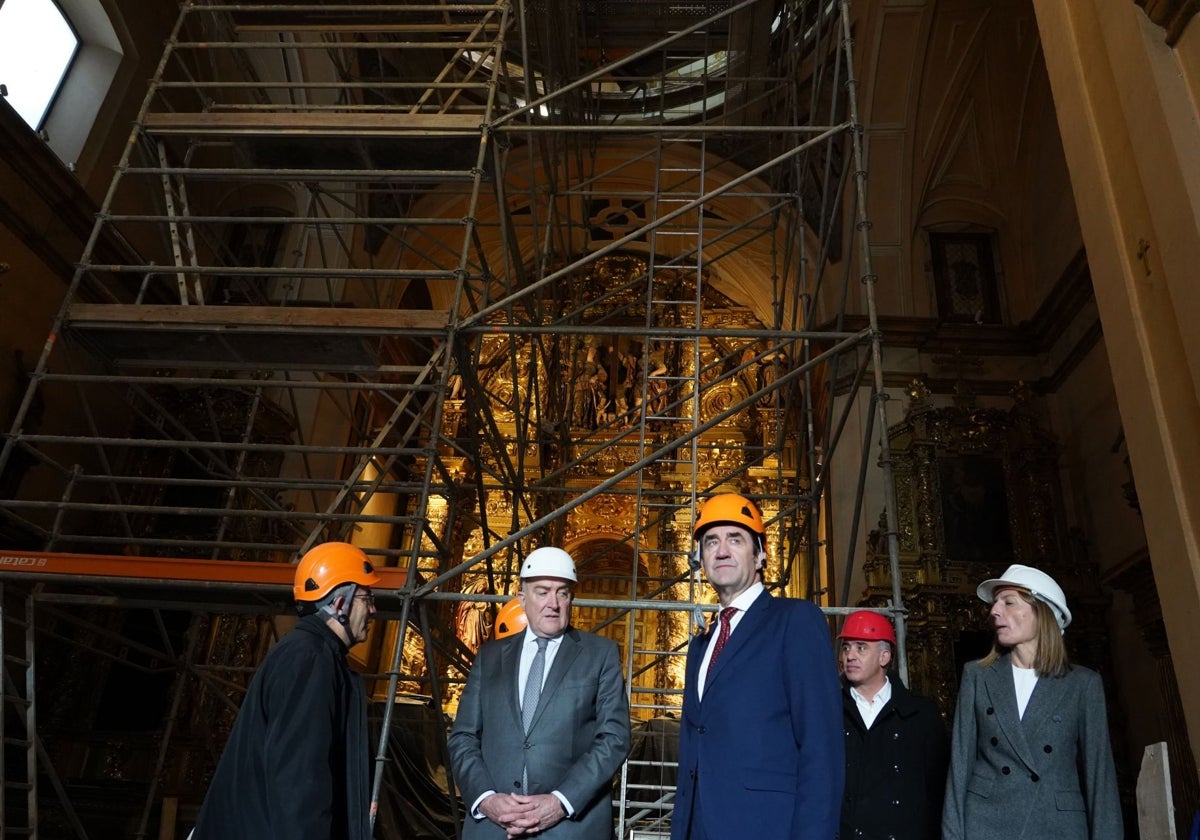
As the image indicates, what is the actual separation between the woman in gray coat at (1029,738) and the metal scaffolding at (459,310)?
1.39 metres

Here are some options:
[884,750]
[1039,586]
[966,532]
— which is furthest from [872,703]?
[966,532]

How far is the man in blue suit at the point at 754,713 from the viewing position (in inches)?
98.0

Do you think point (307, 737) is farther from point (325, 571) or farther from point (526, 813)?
point (526, 813)

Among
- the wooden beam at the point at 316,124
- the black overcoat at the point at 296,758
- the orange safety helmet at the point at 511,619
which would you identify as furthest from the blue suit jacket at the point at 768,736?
the wooden beam at the point at 316,124

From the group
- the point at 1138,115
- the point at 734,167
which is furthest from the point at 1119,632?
the point at 734,167

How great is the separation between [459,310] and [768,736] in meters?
3.27

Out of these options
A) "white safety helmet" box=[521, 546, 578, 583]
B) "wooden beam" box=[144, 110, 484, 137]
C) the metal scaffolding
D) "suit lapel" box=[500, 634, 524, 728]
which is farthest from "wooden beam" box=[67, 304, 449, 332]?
"suit lapel" box=[500, 634, 524, 728]

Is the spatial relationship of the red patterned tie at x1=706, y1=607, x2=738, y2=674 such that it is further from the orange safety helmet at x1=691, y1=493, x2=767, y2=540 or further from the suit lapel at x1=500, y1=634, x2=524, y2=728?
the suit lapel at x1=500, y1=634, x2=524, y2=728

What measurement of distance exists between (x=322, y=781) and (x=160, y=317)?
3560 mm

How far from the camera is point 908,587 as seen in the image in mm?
9953

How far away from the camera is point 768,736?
2.61 metres

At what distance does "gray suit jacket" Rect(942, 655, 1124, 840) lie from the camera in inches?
110

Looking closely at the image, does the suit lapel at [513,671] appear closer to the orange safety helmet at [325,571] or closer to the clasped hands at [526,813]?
the clasped hands at [526,813]

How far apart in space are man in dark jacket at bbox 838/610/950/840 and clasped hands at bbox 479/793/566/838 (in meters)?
1.11
